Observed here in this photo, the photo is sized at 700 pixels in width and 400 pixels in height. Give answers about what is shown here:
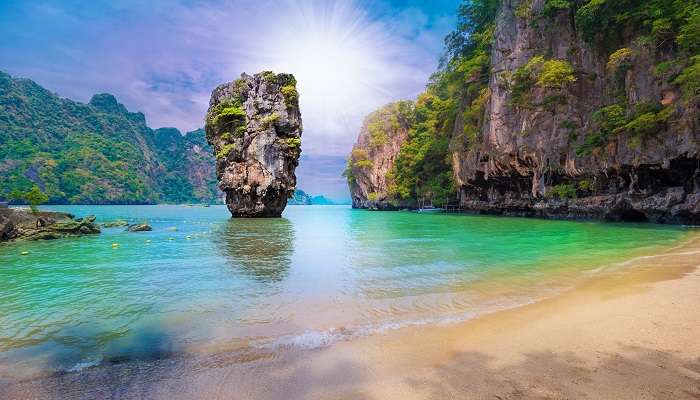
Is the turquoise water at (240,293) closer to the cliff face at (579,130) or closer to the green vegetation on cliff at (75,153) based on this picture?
the cliff face at (579,130)

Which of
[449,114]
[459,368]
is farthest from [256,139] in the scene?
[459,368]

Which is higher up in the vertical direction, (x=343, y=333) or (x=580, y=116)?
(x=580, y=116)

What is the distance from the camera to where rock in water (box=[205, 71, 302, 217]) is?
32.2m

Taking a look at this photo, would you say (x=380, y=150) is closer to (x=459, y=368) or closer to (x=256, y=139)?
(x=256, y=139)

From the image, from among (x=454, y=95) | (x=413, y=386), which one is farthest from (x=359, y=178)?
(x=413, y=386)

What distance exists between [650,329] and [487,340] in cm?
203

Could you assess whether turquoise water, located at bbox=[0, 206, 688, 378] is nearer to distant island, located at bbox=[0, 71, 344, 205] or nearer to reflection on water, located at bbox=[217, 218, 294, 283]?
reflection on water, located at bbox=[217, 218, 294, 283]

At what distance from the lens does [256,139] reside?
3225 cm

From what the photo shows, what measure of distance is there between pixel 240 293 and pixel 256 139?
2823 centimetres

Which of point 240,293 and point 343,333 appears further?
point 240,293

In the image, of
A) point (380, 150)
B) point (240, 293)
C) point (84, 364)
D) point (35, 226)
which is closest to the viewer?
point (84, 364)

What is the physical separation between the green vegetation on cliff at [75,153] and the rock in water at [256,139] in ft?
199

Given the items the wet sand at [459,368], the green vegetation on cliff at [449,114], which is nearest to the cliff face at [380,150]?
the green vegetation on cliff at [449,114]

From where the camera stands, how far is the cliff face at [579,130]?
19.4 metres
